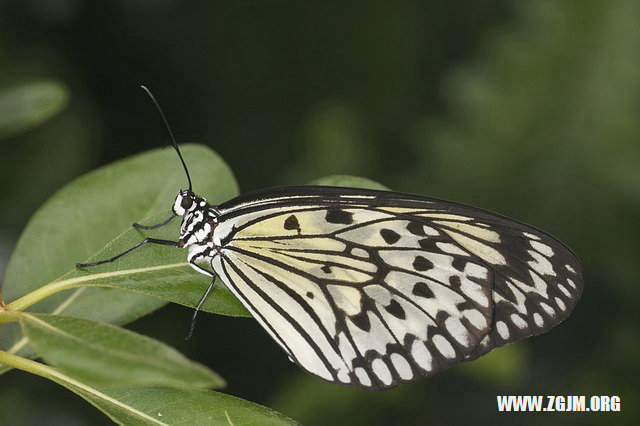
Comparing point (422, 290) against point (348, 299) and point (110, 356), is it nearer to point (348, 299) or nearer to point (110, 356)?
point (348, 299)

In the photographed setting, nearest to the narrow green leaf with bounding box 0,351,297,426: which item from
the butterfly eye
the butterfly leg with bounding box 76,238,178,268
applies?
the butterfly leg with bounding box 76,238,178,268

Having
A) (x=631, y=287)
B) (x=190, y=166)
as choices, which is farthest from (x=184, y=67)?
(x=631, y=287)

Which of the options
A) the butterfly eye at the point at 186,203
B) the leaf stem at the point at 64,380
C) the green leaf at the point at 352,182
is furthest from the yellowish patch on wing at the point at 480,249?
the leaf stem at the point at 64,380

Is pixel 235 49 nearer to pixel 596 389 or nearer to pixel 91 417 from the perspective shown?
pixel 91 417

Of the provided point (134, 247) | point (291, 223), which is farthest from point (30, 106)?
point (291, 223)

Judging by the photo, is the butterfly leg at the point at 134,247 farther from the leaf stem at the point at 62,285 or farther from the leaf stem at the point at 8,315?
the leaf stem at the point at 8,315

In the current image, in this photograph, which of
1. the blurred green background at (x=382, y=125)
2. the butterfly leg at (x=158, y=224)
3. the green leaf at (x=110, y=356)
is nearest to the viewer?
the green leaf at (x=110, y=356)

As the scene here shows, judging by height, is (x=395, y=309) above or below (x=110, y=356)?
above
